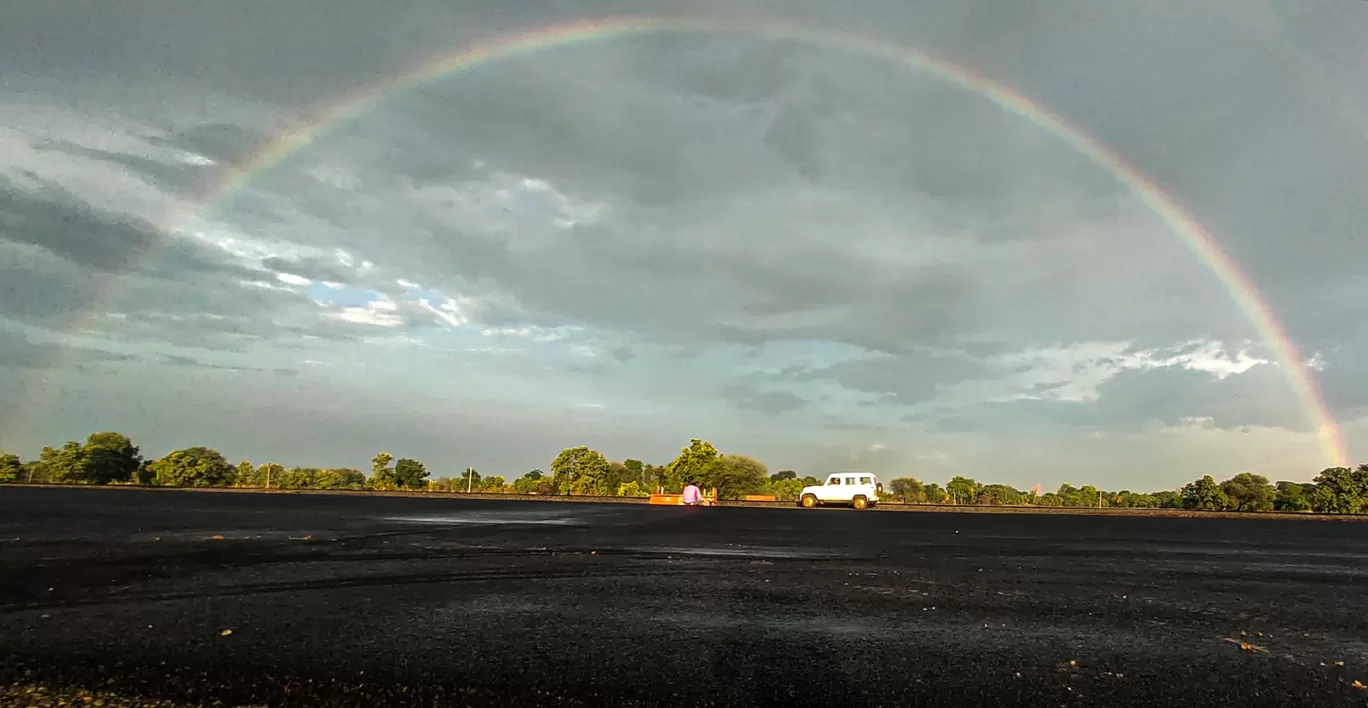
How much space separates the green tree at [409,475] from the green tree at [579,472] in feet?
52.4

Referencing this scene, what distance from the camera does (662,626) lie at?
8633mm

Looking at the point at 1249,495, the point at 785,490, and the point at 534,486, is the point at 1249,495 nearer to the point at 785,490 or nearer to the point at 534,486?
the point at 785,490

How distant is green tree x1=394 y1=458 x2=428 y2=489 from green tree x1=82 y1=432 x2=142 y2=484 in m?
30.6

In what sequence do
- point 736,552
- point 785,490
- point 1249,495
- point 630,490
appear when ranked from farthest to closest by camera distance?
point 785,490, point 630,490, point 1249,495, point 736,552

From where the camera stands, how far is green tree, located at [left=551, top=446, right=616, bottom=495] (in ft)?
256

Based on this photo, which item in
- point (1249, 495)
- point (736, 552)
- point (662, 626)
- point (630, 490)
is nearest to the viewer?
point (662, 626)

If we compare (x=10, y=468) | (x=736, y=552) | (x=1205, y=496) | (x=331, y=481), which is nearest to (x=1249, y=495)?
(x=1205, y=496)

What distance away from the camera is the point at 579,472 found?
257ft

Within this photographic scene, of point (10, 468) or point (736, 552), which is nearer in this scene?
point (736, 552)

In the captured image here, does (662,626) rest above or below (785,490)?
above

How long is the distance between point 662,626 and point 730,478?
66.7 m

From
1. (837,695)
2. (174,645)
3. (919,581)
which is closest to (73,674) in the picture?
(174,645)

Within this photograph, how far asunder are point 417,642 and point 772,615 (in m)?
4.26

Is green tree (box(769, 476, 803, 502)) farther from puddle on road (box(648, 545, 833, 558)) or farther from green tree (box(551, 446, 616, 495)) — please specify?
puddle on road (box(648, 545, 833, 558))
